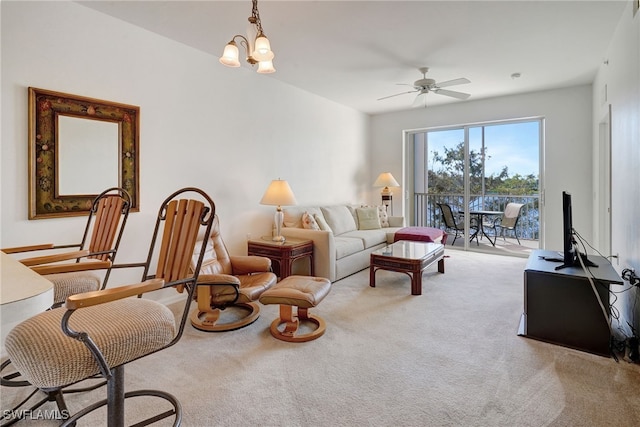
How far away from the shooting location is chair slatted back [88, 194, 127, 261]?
2.09 meters

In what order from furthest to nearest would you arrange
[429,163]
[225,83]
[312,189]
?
[429,163] → [312,189] → [225,83]

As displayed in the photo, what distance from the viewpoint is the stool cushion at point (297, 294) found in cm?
243

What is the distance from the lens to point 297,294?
2.46 metres

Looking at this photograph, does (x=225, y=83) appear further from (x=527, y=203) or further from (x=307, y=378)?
(x=527, y=203)

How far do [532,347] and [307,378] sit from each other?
1.65 metres

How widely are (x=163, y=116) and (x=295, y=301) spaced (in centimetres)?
221

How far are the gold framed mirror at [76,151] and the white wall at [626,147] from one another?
406 cm

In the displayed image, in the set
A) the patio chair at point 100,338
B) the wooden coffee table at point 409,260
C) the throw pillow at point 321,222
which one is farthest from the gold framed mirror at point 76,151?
the wooden coffee table at point 409,260

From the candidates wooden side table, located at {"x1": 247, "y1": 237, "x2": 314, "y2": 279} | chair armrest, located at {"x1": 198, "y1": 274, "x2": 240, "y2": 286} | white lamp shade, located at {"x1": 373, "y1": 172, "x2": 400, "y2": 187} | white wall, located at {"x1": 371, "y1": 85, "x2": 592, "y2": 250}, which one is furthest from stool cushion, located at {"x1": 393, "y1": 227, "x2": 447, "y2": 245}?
chair armrest, located at {"x1": 198, "y1": 274, "x2": 240, "y2": 286}

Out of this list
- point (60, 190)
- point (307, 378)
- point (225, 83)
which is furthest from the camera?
point (225, 83)

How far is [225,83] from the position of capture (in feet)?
12.4

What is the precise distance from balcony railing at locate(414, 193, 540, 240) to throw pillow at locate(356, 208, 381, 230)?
1.62 meters

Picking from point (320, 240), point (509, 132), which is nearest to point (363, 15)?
point (320, 240)

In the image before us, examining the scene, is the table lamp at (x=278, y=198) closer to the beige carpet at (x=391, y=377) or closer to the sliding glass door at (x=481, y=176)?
the beige carpet at (x=391, y=377)
